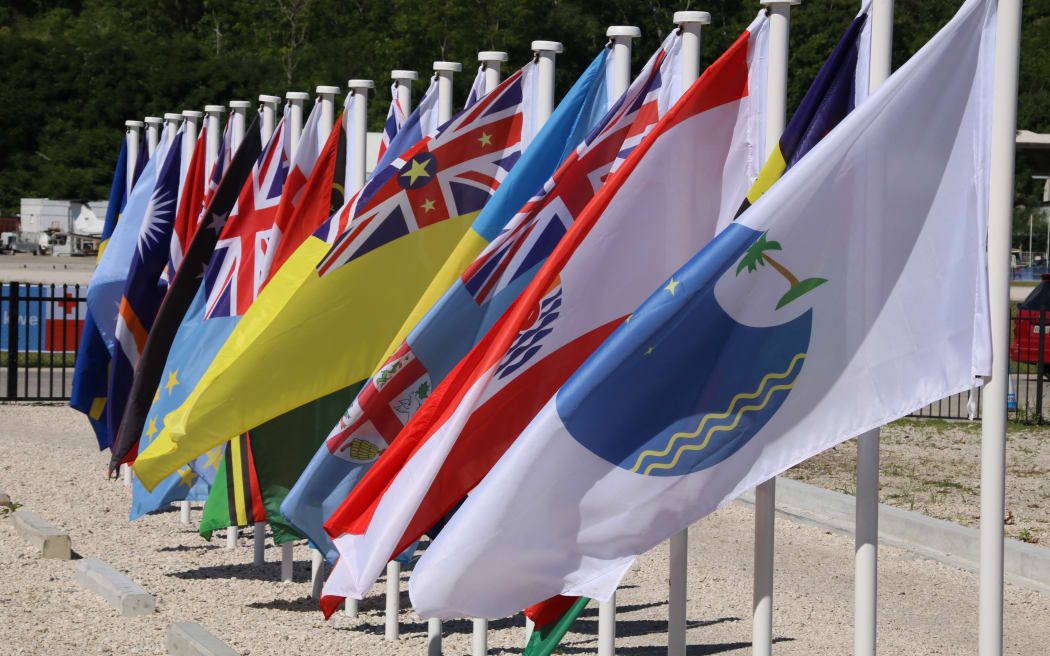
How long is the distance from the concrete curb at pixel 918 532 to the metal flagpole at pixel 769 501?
2.91m

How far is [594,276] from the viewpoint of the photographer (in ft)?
17.4

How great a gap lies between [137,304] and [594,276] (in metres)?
Result: 6.04

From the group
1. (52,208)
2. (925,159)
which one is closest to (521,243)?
(925,159)

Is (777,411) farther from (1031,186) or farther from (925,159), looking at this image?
(1031,186)

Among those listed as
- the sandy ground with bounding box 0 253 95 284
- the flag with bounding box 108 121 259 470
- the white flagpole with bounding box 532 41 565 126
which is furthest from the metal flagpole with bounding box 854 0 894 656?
the sandy ground with bounding box 0 253 95 284

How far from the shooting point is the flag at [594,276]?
524cm

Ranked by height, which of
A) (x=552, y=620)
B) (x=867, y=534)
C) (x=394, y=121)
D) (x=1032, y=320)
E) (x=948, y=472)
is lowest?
(x=948, y=472)

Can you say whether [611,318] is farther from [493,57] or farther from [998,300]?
[493,57]

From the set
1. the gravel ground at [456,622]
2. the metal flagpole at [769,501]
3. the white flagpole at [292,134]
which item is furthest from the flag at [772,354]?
the white flagpole at [292,134]

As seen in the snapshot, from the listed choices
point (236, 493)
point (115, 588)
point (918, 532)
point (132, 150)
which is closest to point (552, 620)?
point (236, 493)

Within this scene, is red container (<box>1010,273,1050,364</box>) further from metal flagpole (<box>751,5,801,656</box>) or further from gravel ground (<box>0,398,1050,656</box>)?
metal flagpole (<box>751,5,801,656</box>)

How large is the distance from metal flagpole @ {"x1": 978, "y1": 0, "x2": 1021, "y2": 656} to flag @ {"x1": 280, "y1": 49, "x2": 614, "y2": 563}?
7.40ft

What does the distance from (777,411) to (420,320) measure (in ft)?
7.12

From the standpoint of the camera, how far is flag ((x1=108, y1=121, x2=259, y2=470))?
29.8ft
